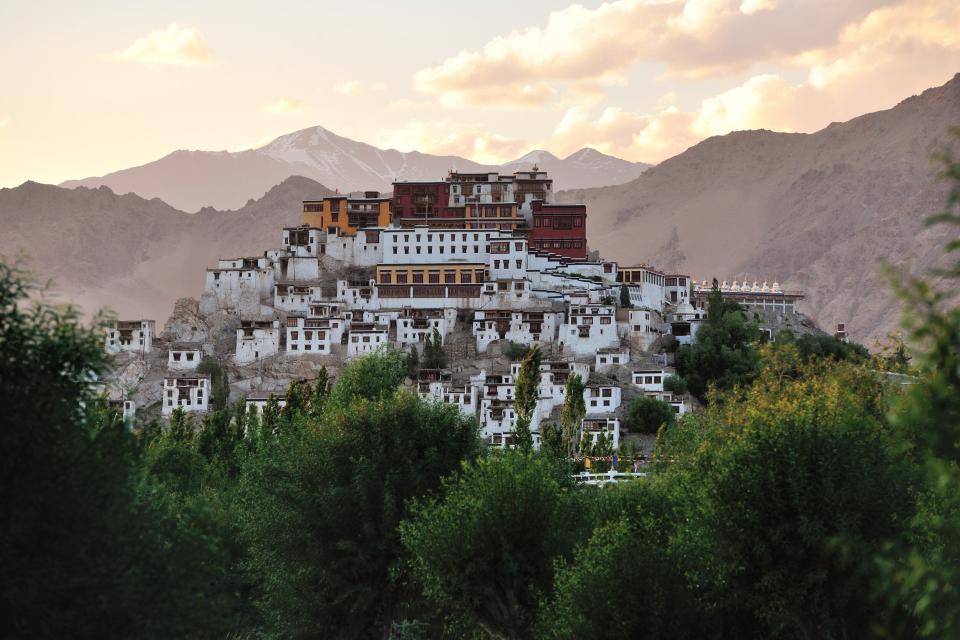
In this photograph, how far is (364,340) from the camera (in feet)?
263

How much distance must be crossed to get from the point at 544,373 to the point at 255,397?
53.6 ft

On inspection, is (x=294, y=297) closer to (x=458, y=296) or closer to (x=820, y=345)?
(x=458, y=296)

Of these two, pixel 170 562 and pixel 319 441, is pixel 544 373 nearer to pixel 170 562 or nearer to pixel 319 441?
pixel 319 441

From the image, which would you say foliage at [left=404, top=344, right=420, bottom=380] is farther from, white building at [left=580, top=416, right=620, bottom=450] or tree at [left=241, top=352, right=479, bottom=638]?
tree at [left=241, top=352, right=479, bottom=638]

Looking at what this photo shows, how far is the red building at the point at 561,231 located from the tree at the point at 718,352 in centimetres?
1254

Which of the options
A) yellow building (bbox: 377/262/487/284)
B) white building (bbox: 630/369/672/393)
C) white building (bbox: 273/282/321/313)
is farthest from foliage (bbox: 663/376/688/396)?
white building (bbox: 273/282/321/313)

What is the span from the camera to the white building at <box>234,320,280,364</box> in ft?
268

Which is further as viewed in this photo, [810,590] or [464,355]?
[464,355]

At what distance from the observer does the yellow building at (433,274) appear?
85.6 meters

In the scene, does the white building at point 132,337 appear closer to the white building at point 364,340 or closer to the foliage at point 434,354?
the white building at point 364,340

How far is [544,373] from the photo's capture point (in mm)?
73688

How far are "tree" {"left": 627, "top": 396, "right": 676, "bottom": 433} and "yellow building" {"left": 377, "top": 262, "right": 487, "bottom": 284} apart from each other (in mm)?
17415

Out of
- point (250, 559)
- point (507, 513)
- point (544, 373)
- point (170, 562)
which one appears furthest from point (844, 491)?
point (544, 373)

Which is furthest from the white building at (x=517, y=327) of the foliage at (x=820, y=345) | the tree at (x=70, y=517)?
the tree at (x=70, y=517)
